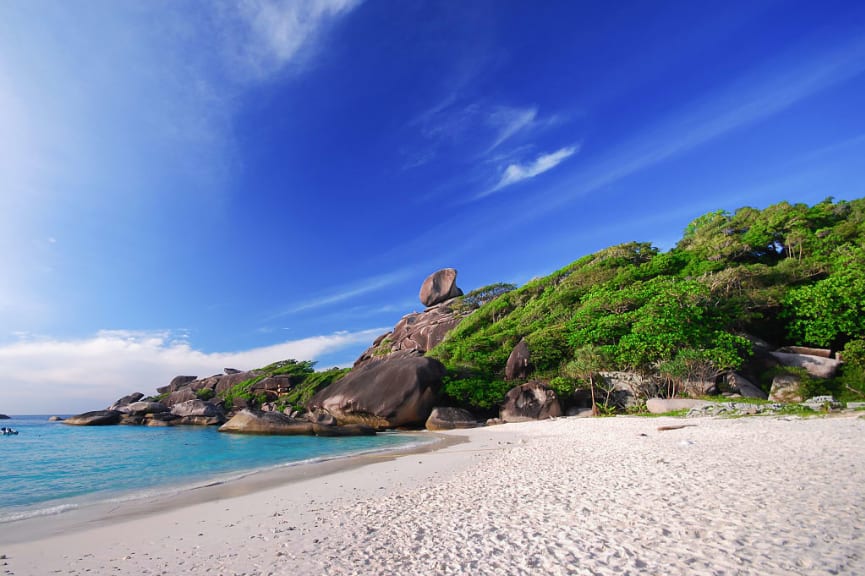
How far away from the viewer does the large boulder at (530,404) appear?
2098 centimetres

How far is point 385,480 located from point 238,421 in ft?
61.0

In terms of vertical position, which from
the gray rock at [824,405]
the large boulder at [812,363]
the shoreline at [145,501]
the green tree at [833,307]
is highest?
the green tree at [833,307]

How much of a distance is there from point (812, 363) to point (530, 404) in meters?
13.2

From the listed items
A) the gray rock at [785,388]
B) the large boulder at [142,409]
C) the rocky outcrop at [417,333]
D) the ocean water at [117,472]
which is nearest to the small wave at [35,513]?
the ocean water at [117,472]

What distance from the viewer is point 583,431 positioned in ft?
42.7

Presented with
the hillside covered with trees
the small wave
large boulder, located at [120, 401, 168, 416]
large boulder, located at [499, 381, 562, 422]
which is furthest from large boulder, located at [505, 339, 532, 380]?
large boulder, located at [120, 401, 168, 416]

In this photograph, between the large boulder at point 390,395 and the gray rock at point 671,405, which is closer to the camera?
the gray rock at point 671,405

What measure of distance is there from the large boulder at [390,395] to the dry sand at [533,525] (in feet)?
50.9

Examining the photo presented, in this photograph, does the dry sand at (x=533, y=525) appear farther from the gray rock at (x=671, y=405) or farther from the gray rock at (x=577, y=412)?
the gray rock at (x=577, y=412)

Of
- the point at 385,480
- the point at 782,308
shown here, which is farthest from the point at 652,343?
the point at 385,480

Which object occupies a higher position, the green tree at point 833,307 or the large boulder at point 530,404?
the green tree at point 833,307

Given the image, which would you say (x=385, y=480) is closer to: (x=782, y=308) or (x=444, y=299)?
(x=782, y=308)

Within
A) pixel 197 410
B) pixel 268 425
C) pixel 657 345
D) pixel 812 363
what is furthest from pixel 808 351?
pixel 197 410

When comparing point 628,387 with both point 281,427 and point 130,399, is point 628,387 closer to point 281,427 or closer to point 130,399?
point 281,427
